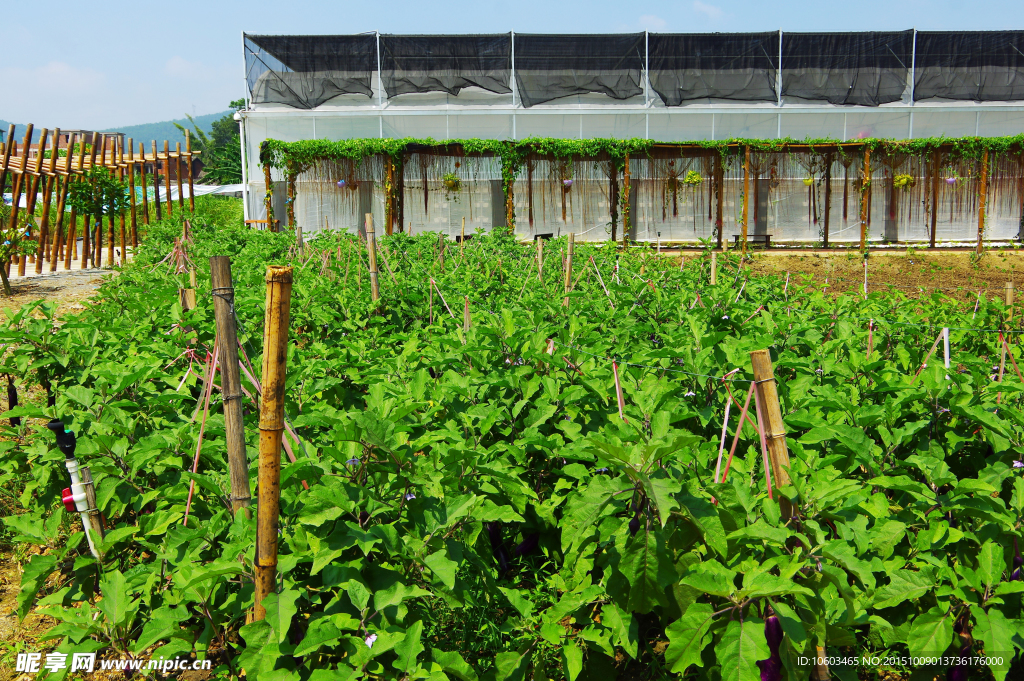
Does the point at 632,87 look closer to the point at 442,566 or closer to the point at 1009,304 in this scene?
the point at 1009,304

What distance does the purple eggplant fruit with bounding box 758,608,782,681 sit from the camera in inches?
84.7

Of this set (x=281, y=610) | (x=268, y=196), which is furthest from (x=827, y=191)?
(x=281, y=610)

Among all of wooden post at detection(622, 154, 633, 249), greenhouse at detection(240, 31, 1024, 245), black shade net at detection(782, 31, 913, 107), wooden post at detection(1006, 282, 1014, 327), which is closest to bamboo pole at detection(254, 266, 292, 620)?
wooden post at detection(1006, 282, 1014, 327)

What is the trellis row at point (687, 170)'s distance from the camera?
61.1 feet

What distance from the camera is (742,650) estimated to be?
1.96 metres

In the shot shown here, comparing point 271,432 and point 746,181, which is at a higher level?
A: point 746,181

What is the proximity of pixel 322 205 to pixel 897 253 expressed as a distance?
48.3 feet

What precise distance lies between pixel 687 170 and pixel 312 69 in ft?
39.9

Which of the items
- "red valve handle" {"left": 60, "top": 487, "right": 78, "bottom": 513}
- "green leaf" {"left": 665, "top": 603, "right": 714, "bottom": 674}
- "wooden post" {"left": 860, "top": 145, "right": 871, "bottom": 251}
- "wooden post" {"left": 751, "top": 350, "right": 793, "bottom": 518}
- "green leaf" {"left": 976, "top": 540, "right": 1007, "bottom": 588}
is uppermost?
"wooden post" {"left": 860, "top": 145, "right": 871, "bottom": 251}

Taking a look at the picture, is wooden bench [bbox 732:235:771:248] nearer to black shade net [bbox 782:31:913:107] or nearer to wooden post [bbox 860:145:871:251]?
wooden post [bbox 860:145:871:251]

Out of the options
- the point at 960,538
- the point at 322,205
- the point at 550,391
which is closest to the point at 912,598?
the point at 960,538

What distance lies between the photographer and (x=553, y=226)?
19.7 m

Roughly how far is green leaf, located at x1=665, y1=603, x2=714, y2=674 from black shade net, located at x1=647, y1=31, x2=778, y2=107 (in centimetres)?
2294

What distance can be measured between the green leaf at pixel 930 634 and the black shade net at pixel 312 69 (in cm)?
2303
